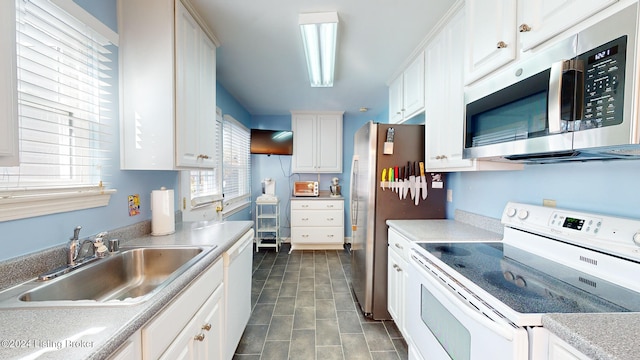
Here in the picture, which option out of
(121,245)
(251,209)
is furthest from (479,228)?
(251,209)

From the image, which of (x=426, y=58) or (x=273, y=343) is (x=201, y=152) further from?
(x=426, y=58)

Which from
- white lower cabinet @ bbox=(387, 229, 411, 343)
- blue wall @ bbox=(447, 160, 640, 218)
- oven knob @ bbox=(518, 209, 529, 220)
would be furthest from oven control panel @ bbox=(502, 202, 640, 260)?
white lower cabinet @ bbox=(387, 229, 411, 343)

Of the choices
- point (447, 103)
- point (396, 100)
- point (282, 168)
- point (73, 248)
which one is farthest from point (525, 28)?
point (282, 168)

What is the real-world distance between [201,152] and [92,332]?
1.32 metres

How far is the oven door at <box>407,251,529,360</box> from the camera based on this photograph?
2.39ft

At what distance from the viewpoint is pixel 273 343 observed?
6.00 ft

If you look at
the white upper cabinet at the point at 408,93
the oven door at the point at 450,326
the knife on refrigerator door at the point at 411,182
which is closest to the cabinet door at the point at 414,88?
the white upper cabinet at the point at 408,93

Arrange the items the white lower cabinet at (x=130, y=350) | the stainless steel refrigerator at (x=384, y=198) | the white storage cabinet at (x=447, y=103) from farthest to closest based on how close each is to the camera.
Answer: the stainless steel refrigerator at (x=384, y=198) → the white storage cabinet at (x=447, y=103) → the white lower cabinet at (x=130, y=350)

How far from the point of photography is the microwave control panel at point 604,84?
68 centimetres

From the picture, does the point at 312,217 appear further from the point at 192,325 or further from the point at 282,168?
the point at 192,325

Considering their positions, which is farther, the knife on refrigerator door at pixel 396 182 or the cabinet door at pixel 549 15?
the knife on refrigerator door at pixel 396 182

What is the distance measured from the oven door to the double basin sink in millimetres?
1162

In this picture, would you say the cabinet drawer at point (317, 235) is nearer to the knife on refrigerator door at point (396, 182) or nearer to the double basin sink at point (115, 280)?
the knife on refrigerator door at point (396, 182)

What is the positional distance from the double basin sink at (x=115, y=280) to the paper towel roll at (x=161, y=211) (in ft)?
0.91
